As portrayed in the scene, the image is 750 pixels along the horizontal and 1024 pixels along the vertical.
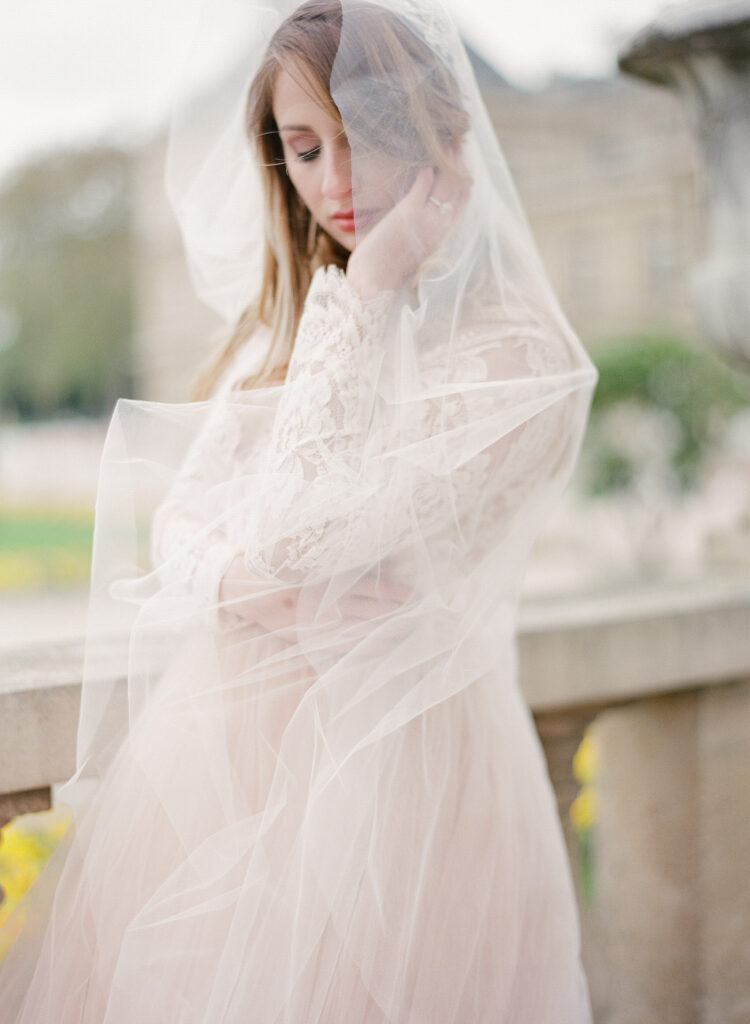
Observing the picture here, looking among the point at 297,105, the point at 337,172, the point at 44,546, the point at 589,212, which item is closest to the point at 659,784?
the point at 337,172

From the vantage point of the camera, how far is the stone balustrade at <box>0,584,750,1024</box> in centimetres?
223

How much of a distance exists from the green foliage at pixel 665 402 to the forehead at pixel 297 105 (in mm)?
10647

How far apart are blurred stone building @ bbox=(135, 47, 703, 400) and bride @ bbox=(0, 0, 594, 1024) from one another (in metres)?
19.2

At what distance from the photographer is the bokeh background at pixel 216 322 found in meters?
2.53

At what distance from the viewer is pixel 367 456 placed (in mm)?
1452

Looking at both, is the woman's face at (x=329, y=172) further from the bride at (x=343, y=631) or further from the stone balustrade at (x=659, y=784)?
the stone balustrade at (x=659, y=784)

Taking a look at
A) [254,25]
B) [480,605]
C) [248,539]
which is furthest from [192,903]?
[254,25]

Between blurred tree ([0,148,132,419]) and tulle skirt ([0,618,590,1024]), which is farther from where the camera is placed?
blurred tree ([0,148,132,419])

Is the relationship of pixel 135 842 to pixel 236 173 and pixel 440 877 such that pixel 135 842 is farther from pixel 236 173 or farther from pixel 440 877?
pixel 236 173

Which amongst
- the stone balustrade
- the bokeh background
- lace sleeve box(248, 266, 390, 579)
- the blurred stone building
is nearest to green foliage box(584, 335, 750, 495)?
the bokeh background

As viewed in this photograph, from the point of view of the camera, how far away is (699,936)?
91.4 inches

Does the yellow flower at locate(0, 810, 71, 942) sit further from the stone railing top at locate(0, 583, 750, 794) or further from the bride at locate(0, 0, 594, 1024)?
the bride at locate(0, 0, 594, 1024)

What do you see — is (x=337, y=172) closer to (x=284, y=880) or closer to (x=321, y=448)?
(x=321, y=448)

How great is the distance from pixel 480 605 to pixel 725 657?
1.00 metres
